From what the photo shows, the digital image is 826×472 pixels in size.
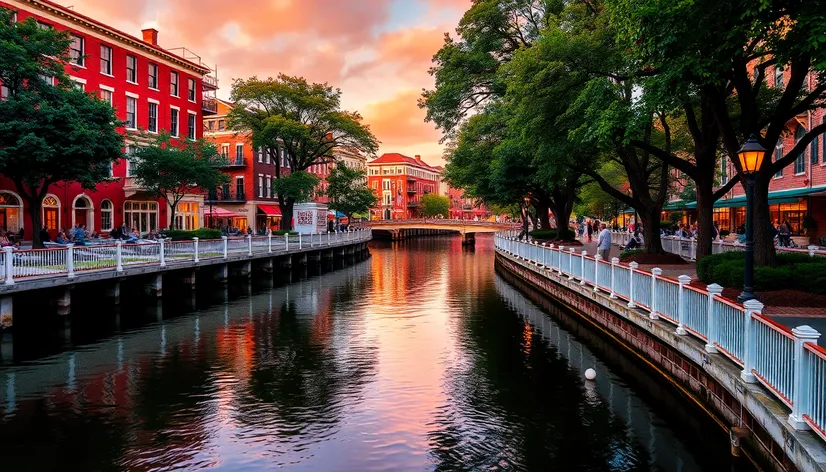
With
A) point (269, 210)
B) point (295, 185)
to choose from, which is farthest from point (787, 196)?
point (269, 210)

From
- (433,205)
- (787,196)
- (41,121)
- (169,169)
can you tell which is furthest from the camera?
(433,205)

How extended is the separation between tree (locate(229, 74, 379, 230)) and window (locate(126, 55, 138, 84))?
7.89 metres

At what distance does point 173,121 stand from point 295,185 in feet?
36.0

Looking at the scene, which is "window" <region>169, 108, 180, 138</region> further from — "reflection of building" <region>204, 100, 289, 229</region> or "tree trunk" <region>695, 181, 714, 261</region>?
"tree trunk" <region>695, 181, 714, 261</region>

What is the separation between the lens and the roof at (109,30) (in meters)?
37.0

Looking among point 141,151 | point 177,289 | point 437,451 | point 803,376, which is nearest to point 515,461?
point 437,451

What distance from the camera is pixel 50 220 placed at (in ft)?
124

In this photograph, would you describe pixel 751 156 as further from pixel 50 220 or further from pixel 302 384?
pixel 50 220

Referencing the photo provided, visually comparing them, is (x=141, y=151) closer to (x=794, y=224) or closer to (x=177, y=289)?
(x=177, y=289)

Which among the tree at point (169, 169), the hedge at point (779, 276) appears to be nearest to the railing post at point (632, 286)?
the hedge at point (779, 276)

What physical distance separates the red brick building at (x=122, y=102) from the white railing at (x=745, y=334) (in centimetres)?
2888

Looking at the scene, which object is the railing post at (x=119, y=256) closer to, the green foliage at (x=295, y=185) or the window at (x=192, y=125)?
the green foliage at (x=295, y=185)

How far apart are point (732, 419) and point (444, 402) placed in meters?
5.05

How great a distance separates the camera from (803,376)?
6840 mm
